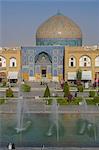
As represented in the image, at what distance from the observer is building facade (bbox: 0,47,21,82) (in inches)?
1304

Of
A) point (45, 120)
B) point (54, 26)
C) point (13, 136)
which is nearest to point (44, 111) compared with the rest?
point (45, 120)

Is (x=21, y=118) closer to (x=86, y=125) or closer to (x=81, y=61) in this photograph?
(x=86, y=125)

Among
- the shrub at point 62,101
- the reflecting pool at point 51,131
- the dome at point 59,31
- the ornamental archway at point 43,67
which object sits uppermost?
the dome at point 59,31

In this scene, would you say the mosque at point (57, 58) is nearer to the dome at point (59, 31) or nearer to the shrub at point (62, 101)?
the dome at point (59, 31)

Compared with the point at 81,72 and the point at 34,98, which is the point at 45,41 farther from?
the point at 34,98

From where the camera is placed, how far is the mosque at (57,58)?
32.7 m

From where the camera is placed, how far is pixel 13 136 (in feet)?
41.7

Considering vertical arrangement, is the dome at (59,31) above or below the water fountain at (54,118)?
above

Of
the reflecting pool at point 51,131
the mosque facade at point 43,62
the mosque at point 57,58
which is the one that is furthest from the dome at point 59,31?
the reflecting pool at point 51,131

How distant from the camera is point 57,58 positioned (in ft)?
110

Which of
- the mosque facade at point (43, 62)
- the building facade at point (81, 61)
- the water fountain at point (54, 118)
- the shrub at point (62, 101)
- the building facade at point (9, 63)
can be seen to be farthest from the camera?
the mosque facade at point (43, 62)

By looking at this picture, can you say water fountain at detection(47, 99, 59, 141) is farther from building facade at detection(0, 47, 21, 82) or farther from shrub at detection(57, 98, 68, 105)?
building facade at detection(0, 47, 21, 82)

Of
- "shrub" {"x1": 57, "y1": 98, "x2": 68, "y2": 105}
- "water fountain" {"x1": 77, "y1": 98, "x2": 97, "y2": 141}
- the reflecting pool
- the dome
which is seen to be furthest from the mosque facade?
the reflecting pool

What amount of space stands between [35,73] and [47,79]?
3.01 ft
